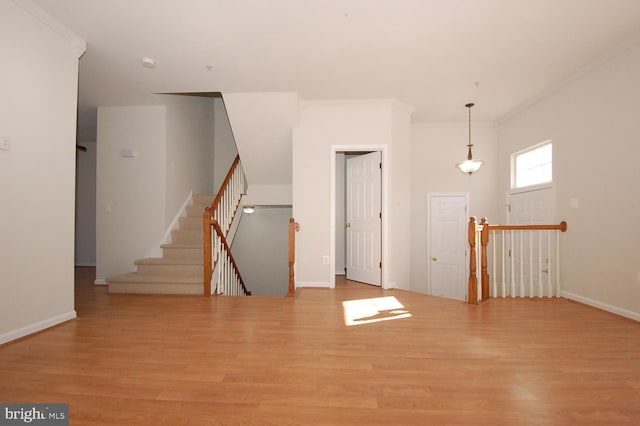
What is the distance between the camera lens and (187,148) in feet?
18.6

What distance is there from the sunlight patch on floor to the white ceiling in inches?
116

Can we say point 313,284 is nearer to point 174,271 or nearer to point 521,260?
point 174,271

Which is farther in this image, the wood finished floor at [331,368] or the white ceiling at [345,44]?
the white ceiling at [345,44]

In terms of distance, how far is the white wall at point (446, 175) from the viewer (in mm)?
5812

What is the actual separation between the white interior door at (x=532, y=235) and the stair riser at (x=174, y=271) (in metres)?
4.52

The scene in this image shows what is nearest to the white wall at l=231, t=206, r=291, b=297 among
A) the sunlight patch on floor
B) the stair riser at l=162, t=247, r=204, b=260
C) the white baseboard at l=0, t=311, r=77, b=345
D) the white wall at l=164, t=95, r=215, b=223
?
the white wall at l=164, t=95, r=215, b=223

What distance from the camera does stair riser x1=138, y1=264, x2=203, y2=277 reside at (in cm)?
440

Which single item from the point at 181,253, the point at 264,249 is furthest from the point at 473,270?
the point at 264,249

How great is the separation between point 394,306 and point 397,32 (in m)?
3.03

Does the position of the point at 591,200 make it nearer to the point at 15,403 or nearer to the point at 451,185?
the point at 451,185

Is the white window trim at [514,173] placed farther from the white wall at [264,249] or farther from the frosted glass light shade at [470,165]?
the white wall at [264,249]

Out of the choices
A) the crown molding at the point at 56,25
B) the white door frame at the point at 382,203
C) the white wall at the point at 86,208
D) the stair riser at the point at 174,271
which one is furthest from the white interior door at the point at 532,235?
the white wall at the point at 86,208

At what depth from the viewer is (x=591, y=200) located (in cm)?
367

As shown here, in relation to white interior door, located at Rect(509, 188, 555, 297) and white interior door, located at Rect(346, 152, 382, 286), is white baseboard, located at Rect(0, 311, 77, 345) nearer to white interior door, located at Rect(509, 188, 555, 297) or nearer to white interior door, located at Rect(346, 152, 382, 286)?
white interior door, located at Rect(346, 152, 382, 286)
